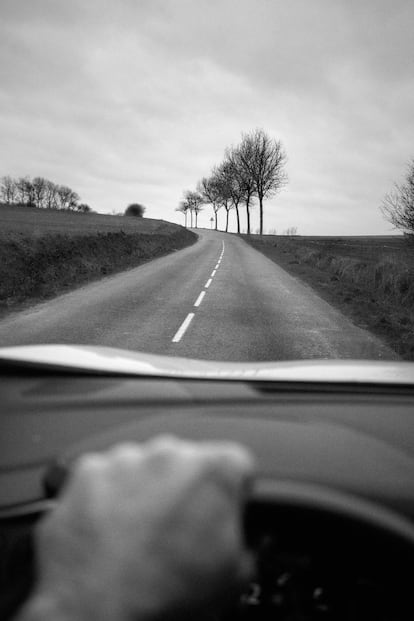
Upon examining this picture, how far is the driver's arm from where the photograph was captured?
67 cm

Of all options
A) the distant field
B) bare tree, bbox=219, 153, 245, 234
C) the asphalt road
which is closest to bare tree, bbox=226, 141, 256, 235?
bare tree, bbox=219, 153, 245, 234

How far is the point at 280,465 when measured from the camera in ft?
4.50

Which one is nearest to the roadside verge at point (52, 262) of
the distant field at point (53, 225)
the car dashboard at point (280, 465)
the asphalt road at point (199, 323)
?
the asphalt road at point (199, 323)

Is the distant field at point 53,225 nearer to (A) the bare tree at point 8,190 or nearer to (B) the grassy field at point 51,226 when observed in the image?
(B) the grassy field at point 51,226

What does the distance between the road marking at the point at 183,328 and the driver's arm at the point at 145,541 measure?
7.07m

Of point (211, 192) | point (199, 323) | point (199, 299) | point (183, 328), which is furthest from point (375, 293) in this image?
point (211, 192)

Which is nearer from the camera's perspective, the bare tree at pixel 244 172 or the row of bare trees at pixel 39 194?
the bare tree at pixel 244 172

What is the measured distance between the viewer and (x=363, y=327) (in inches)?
372

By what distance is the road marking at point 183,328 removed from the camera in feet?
26.2

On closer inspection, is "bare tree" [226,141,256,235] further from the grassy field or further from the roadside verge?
the roadside verge

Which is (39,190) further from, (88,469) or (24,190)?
(88,469)

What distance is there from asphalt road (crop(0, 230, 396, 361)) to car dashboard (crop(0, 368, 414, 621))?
479 cm

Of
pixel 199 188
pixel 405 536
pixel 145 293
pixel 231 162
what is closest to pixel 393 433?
pixel 405 536

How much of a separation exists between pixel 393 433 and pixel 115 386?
1.21 m
